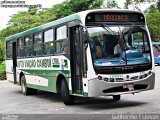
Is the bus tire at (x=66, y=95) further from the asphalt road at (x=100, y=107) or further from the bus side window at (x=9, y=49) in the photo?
the bus side window at (x=9, y=49)

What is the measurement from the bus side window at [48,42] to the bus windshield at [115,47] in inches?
126

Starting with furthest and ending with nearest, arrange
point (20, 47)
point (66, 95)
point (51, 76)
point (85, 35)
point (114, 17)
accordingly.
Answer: point (20, 47)
point (51, 76)
point (66, 95)
point (114, 17)
point (85, 35)

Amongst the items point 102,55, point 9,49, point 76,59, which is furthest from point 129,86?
point 9,49

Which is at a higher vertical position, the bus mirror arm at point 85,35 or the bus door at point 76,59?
the bus mirror arm at point 85,35

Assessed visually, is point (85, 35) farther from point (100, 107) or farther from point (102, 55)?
point (100, 107)

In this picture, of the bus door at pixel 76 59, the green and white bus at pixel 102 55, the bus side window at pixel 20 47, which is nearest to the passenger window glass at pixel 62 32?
the green and white bus at pixel 102 55

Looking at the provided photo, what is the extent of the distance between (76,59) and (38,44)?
14.0ft

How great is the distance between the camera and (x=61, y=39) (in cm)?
1447

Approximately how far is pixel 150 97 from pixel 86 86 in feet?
11.6

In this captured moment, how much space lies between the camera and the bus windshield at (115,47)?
40.8ft

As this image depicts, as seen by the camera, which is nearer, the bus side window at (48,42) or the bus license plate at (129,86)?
the bus license plate at (129,86)

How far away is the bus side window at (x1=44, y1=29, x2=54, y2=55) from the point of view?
15523mm

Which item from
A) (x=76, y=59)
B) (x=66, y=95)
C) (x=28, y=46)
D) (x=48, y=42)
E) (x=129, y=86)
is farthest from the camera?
(x=28, y=46)

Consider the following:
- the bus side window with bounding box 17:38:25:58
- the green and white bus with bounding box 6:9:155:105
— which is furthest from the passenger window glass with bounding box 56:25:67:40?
the bus side window with bounding box 17:38:25:58
